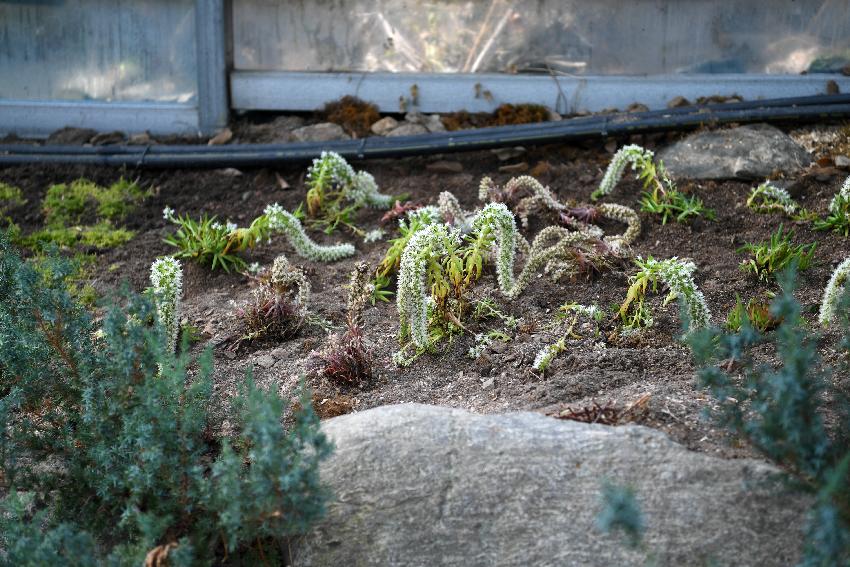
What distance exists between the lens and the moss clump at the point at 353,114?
18.7 ft

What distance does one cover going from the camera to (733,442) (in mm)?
2480

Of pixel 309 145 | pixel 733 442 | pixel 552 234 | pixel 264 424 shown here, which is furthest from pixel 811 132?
pixel 264 424

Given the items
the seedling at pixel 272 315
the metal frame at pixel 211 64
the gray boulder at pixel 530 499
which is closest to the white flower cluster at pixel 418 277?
the seedling at pixel 272 315

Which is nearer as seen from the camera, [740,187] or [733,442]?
[733,442]

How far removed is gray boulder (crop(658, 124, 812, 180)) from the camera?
4.78m

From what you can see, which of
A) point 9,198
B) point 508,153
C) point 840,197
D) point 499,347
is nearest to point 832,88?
point 840,197

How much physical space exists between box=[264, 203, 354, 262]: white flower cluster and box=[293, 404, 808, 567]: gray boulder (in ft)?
5.32

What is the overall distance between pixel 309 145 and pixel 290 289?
1472 millimetres

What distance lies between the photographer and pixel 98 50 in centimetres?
598

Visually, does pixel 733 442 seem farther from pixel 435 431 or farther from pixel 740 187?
pixel 740 187

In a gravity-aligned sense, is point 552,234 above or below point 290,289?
above

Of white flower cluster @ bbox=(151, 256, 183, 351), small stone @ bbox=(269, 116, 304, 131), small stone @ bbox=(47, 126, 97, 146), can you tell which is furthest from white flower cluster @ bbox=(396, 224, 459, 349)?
small stone @ bbox=(47, 126, 97, 146)

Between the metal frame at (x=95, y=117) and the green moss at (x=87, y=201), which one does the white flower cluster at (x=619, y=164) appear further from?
the metal frame at (x=95, y=117)

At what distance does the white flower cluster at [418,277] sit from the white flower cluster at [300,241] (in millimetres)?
944
